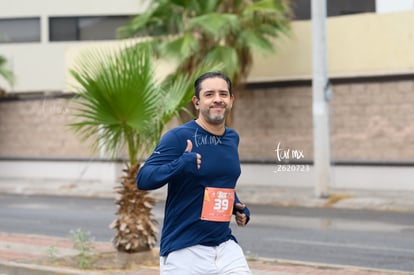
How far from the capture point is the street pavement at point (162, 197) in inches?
413

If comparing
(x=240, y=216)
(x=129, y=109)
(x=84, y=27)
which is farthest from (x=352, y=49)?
(x=84, y=27)

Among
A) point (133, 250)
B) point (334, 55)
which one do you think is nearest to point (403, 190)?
point (334, 55)

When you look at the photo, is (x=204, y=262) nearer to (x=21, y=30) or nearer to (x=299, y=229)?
(x=299, y=229)

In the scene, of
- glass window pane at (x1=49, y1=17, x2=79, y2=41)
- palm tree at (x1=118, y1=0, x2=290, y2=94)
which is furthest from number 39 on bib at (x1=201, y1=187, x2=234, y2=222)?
glass window pane at (x1=49, y1=17, x2=79, y2=41)

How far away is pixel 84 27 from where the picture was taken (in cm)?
4266

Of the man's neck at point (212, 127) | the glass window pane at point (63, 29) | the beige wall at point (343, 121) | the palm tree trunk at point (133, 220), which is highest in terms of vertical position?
the glass window pane at point (63, 29)

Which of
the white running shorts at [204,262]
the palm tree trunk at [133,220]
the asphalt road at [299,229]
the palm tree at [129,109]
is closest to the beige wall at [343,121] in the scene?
the asphalt road at [299,229]

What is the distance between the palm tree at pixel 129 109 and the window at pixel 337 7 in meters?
17.2

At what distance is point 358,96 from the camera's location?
78.7 ft

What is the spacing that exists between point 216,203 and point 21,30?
128 feet

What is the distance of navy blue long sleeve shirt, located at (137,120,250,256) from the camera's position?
5625 mm

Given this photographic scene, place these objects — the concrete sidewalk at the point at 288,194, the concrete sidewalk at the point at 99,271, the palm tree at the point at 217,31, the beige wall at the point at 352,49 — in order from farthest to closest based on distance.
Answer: the palm tree at the point at 217,31, the beige wall at the point at 352,49, the concrete sidewalk at the point at 288,194, the concrete sidewalk at the point at 99,271

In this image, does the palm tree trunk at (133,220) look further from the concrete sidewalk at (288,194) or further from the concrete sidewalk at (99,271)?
the concrete sidewalk at (288,194)

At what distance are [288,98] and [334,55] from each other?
1755 mm
